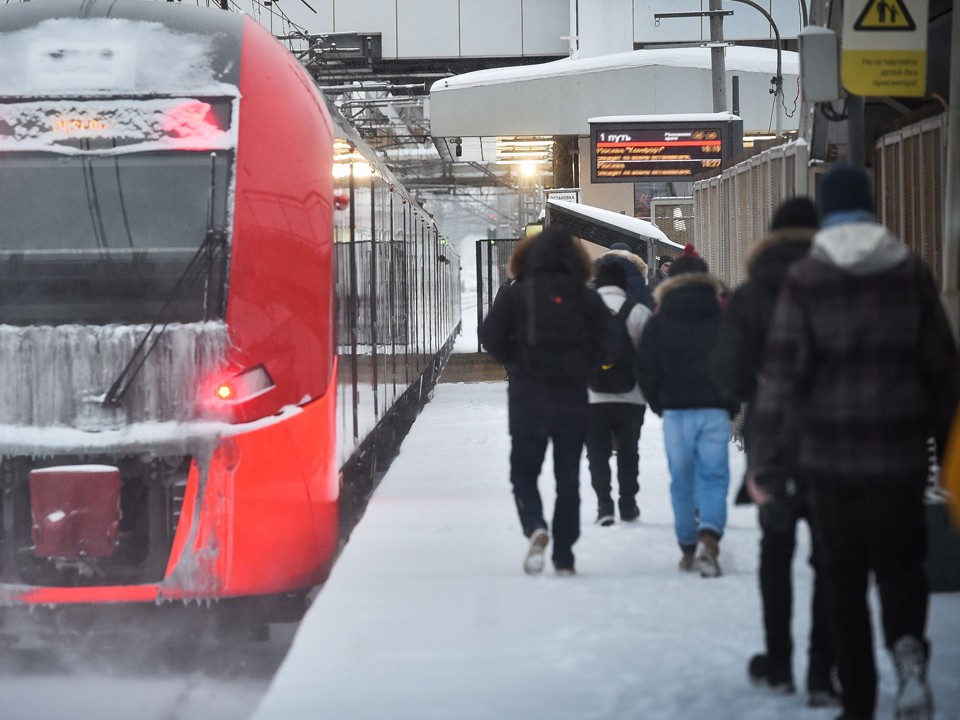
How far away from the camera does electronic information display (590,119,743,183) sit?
2089 centimetres

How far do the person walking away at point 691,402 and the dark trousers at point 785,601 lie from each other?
6.90 ft

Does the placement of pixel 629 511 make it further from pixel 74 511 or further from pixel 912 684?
pixel 912 684

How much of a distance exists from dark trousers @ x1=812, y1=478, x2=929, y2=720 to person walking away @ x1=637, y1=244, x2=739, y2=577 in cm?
278

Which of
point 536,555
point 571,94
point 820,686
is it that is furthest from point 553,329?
point 571,94

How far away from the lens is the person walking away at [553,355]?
6.93 m

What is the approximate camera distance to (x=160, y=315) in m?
6.38

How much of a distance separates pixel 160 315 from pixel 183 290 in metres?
0.14

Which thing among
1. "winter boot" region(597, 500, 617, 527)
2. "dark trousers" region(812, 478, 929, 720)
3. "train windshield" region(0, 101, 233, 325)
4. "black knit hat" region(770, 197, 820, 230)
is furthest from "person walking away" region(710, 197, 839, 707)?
"winter boot" region(597, 500, 617, 527)

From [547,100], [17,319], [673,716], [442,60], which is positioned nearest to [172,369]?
[17,319]

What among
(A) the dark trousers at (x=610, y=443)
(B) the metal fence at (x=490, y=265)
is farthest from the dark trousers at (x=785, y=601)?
(B) the metal fence at (x=490, y=265)

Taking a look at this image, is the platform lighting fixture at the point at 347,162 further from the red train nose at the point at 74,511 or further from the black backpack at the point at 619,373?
the red train nose at the point at 74,511

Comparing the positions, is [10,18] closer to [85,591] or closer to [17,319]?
[17,319]

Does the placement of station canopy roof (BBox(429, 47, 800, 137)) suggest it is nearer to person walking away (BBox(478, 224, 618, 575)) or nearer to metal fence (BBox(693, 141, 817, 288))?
metal fence (BBox(693, 141, 817, 288))

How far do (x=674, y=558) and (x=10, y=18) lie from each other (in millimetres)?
4017
